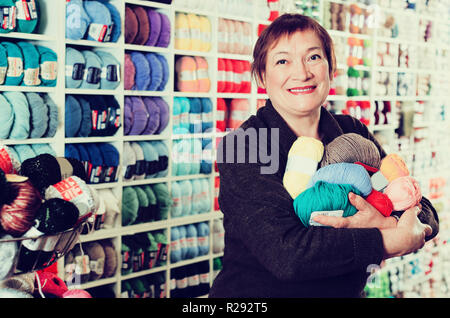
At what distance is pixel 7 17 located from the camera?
2029 mm

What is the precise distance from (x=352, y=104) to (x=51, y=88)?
207 cm

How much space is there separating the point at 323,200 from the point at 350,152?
163 millimetres

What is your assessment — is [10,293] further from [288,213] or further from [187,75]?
[187,75]

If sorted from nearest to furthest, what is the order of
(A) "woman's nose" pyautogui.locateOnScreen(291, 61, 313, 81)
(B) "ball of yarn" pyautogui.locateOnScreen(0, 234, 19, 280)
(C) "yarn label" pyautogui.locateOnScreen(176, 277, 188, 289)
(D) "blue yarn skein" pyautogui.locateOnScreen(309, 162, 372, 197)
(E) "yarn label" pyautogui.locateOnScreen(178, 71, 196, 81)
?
(B) "ball of yarn" pyautogui.locateOnScreen(0, 234, 19, 280)
(D) "blue yarn skein" pyautogui.locateOnScreen(309, 162, 372, 197)
(A) "woman's nose" pyautogui.locateOnScreen(291, 61, 313, 81)
(E) "yarn label" pyautogui.locateOnScreen(178, 71, 196, 81)
(C) "yarn label" pyautogui.locateOnScreen(176, 277, 188, 289)

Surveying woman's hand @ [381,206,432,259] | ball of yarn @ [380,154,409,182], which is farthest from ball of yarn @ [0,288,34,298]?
ball of yarn @ [380,154,409,182]

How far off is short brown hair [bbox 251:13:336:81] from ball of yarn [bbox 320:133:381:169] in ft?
0.79

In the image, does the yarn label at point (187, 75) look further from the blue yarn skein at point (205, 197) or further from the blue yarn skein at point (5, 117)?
the blue yarn skein at point (5, 117)

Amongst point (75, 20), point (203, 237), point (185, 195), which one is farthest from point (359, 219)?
point (203, 237)

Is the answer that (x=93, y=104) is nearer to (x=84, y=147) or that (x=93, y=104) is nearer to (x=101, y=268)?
(x=84, y=147)

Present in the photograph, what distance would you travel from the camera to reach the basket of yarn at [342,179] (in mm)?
999

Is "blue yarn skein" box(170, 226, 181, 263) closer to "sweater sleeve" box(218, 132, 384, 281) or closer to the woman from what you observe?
the woman

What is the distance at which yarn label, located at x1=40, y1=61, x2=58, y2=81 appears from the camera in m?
2.16

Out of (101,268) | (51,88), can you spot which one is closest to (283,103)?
A: (51,88)
